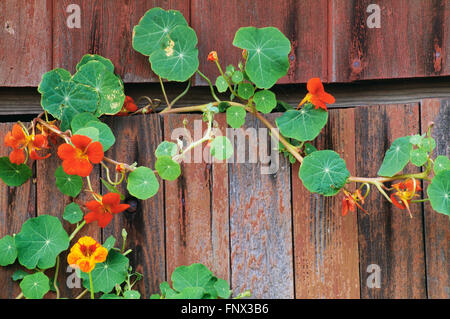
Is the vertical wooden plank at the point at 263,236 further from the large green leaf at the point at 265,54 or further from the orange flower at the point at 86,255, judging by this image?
the orange flower at the point at 86,255

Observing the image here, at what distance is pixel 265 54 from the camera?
1245 millimetres

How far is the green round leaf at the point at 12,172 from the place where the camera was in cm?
128

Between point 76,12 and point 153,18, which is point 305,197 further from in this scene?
point 76,12

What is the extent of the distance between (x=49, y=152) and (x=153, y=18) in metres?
0.56

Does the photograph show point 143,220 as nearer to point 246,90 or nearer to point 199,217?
point 199,217

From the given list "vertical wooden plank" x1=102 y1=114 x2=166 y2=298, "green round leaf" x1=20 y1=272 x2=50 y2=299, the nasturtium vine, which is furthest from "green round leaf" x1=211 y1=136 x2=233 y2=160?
"green round leaf" x1=20 y1=272 x2=50 y2=299

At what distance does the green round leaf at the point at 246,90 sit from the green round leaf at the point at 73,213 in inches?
25.9

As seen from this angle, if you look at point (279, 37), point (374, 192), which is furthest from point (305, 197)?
point (279, 37)

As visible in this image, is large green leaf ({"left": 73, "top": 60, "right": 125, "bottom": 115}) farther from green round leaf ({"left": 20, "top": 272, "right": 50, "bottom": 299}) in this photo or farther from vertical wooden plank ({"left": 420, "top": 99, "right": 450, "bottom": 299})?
vertical wooden plank ({"left": 420, "top": 99, "right": 450, "bottom": 299})

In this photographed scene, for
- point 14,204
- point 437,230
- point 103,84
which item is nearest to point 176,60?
point 103,84

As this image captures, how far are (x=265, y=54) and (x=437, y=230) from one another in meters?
0.81

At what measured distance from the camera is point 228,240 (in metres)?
1.33

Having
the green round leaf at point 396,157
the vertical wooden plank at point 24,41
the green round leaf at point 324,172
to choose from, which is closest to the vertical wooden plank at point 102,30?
the vertical wooden plank at point 24,41

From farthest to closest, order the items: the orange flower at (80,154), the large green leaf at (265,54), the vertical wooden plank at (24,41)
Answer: the vertical wooden plank at (24,41) → the large green leaf at (265,54) → the orange flower at (80,154)
